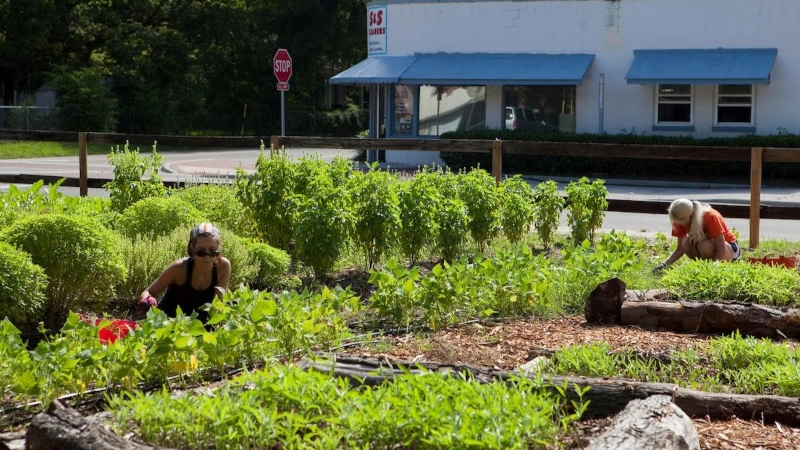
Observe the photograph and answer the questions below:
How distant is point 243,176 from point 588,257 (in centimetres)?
404

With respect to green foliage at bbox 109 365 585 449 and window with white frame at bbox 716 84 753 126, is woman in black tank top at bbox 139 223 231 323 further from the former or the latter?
window with white frame at bbox 716 84 753 126

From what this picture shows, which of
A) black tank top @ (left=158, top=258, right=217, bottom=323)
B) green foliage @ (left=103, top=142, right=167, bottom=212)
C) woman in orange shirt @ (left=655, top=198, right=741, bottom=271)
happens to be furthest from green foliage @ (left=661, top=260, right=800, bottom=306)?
green foliage @ (left=103, top=142, right=167, bottom=212)

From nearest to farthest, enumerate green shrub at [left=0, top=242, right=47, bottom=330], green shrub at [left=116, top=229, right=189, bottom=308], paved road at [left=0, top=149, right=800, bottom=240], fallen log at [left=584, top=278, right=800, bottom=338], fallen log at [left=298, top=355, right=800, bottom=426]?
1. fallen log at [left=298, top=355, right=800, bottom=426]
2. fallen log at [left=584, top=278, right=800, bottom=338]
3. green shrub at [left=0, top=242, right=47, bottom=330]
4. green shrub at [left=116, top=229, right=189, bottom=308]
5. paved road at [left=0, top=149, right=800, bottom=240]

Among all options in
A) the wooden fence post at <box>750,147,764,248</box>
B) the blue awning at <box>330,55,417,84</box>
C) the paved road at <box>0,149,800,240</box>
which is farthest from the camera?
the blue awning at <box>330,55,417,84</box>

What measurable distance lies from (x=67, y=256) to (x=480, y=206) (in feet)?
14.4

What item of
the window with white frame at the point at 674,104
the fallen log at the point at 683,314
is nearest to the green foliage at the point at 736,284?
the fallen log at the point at 683,314

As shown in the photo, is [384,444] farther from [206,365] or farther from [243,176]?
[243,176]

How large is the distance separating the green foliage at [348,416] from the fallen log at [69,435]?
0.21 meters

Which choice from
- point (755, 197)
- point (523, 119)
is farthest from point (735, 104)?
point (755, 197)

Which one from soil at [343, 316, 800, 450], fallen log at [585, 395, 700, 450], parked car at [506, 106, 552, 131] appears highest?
parked car at [506, 106, 552, 131]

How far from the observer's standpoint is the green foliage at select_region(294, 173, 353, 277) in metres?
9.16

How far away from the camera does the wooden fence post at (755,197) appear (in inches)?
464

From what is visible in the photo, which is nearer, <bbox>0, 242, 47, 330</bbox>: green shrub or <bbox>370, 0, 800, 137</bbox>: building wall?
<bbox>0, 242, 47, 330</bbox>: green shrub

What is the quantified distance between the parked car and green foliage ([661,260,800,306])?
2063 centimetres
